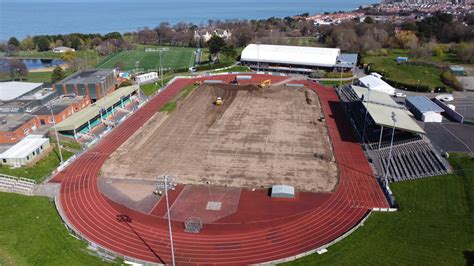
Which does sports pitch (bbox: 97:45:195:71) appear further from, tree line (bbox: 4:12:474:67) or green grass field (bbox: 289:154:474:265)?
green grass field (bbox: 289:154:474:265)

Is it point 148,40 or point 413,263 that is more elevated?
point 148,40

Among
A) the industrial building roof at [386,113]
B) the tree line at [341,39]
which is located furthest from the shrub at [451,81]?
the tree line at [341,39]

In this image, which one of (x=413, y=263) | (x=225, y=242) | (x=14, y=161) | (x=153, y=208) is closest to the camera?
(x=413, y=263)

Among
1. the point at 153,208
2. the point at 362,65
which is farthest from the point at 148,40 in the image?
the point at 153,208

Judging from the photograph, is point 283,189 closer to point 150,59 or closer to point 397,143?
point 397,143

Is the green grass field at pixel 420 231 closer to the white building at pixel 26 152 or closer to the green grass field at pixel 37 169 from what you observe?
the green grass field at pixel 37 169

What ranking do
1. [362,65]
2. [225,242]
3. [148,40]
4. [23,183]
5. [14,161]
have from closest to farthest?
[225,242]
[23,183]
[14,161]
[362,65]
[148,40]

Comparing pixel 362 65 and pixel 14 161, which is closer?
pixel 14 161

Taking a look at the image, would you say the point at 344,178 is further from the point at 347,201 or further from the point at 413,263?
the point at 413,263
